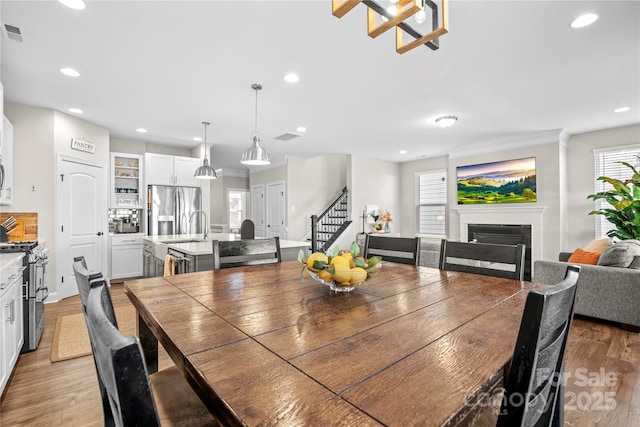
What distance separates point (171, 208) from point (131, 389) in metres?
6.04

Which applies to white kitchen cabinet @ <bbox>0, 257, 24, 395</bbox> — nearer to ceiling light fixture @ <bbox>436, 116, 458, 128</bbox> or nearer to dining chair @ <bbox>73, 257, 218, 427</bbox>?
dining chair @ <bbox>73, 257, 218, 427</bbox>

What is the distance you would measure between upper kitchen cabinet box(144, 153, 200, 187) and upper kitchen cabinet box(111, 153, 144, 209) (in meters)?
0.15

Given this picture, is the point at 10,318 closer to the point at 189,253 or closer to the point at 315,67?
the point at 189,253

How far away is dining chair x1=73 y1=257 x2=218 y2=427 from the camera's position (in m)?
0.42

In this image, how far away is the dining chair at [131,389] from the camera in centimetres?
42

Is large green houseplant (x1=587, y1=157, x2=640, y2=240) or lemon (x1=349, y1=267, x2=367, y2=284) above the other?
large green houseplant (x1=587, y1=157, x2=640, y2=240)

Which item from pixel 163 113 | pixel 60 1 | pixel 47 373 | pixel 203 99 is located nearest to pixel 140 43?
pixel 60 1

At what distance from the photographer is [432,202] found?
7613 millimetres

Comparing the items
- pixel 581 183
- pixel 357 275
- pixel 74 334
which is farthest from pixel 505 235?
pixel 74 334

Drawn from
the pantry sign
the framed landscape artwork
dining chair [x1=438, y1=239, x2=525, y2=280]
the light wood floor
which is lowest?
the light wood floor

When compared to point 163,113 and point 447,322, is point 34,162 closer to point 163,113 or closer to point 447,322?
point 163,113

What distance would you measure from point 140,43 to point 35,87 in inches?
74.1

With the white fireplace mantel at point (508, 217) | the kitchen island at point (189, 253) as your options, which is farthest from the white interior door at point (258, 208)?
the white fireplace mantel at point (508, 217)

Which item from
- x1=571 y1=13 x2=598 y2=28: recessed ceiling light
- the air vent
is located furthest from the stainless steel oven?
x1=571 y1=13 x2=598 y2=28: recessed ceiling light
